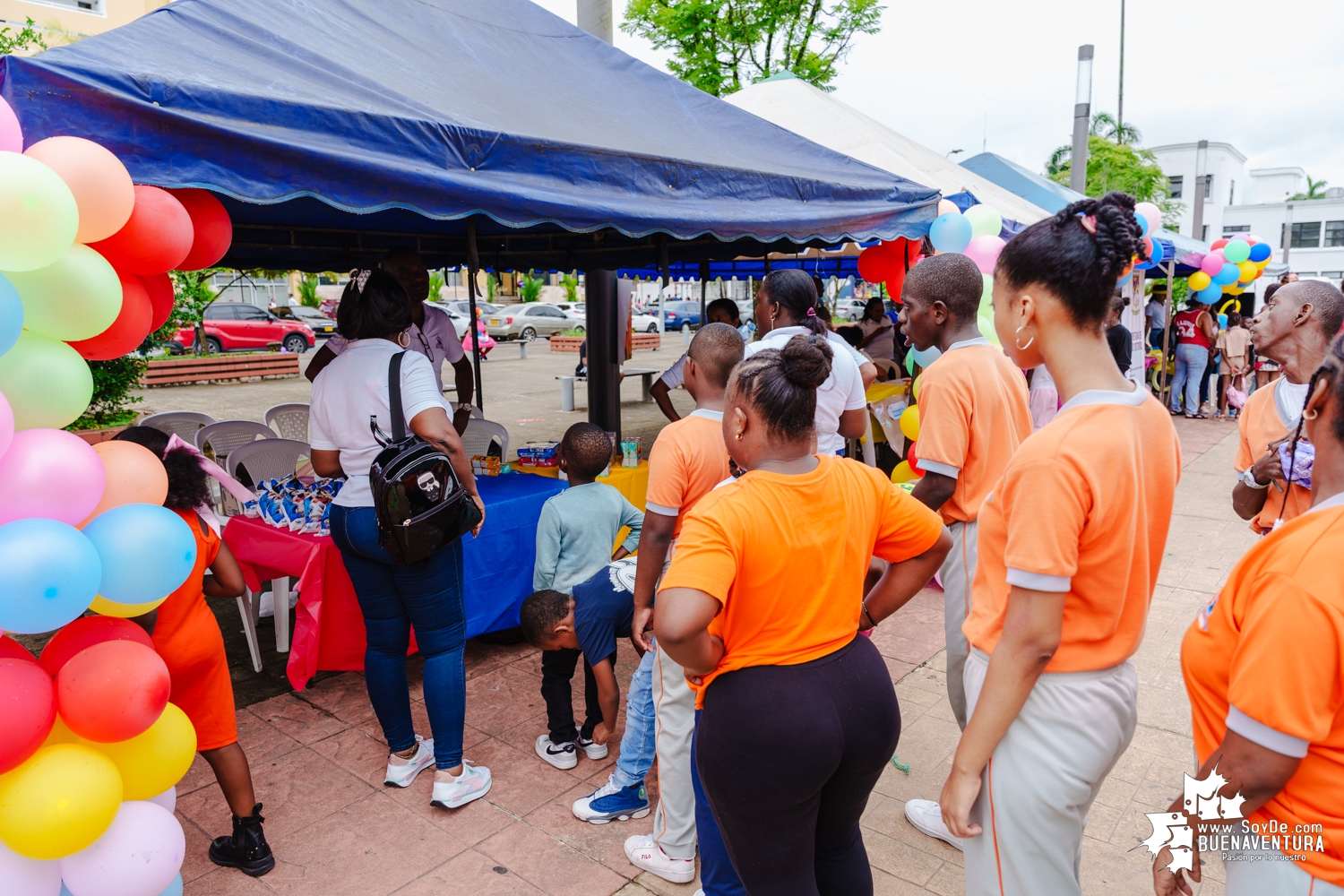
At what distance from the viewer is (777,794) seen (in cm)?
164

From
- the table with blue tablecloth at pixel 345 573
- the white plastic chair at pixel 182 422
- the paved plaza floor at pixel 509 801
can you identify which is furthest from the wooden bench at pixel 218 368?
the paved plaza floor at pixel 509 801

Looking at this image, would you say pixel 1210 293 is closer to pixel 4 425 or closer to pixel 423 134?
pixel 423 134

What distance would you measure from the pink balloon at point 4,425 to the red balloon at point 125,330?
463 millimetres

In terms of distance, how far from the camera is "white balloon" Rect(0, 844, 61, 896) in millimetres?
1883

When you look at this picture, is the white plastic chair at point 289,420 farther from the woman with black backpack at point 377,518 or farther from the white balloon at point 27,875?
the white balloon at point 27,875

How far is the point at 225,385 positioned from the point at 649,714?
18.6 m

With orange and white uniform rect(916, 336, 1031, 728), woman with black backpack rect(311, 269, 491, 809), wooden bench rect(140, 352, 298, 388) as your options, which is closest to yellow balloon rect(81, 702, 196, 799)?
woman with black backpack rect(311, 269, 491, 809)

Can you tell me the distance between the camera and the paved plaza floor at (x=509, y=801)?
2691mm

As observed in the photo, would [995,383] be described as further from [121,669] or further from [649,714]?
[121,669]

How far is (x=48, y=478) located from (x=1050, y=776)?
7.42ft

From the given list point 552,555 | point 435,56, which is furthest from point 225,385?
point 552,555

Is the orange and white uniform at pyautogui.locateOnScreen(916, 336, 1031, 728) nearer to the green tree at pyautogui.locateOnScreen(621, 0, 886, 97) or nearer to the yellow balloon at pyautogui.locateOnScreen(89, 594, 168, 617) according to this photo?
the yellow balloon at pyautogui.locateOnScreen(89, 594, 168, 617)

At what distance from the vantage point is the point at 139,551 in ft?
6.64

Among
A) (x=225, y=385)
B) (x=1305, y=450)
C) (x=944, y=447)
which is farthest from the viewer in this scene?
(x=225, y=385)
